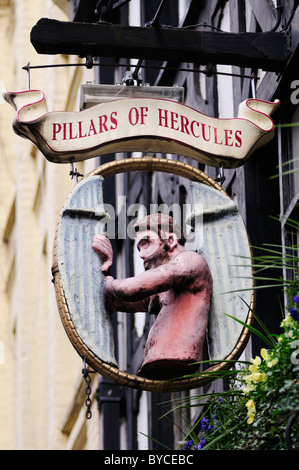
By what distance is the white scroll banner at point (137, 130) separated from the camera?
27.1ft

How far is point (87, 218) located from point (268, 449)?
85.2 inches

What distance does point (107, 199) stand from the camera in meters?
17.5

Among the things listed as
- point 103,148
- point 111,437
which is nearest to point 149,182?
point 111,437

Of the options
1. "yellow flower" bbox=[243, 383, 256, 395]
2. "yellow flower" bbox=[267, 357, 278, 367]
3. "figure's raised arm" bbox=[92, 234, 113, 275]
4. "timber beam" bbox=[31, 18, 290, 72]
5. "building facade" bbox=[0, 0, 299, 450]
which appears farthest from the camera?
"building facade" bbox=[0, 0, 299, 450]

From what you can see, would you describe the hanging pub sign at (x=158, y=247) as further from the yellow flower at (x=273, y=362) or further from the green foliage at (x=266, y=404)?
the yellow flower at (x=273, y=362)

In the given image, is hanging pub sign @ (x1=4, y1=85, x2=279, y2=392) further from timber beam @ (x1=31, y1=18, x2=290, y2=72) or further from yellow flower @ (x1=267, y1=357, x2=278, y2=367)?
yellow flower @ (x1=267, y1=357, x2=278, y2=367)

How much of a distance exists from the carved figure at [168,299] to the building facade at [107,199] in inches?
17.7

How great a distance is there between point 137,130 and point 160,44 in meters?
0.73

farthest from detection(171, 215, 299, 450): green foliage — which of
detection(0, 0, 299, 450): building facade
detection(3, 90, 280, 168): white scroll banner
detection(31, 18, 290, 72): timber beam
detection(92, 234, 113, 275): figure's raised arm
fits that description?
detection(31, 18, 290, 72): timber beam

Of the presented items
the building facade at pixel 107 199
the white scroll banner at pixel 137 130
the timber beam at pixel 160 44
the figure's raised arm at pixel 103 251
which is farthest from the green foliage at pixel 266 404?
the timber beam at pixel 160 44

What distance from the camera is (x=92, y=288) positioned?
7.78 m

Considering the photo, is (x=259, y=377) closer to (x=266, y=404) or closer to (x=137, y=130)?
(x=266, y=404)

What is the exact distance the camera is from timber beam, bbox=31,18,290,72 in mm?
8648

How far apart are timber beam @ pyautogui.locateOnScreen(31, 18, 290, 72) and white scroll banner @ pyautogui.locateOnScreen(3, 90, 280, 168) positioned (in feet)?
1.39
